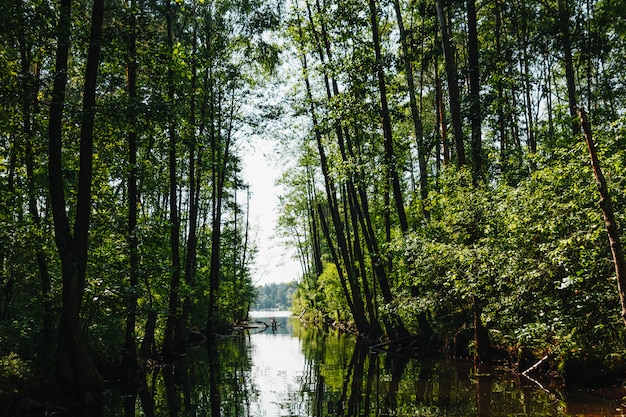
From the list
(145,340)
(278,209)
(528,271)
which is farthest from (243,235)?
(528,271)

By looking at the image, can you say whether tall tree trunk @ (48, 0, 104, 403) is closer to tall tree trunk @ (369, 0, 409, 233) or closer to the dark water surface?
the dark water surface

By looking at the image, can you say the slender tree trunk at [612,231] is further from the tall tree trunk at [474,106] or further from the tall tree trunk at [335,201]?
the tall tree trunk at [335,201]

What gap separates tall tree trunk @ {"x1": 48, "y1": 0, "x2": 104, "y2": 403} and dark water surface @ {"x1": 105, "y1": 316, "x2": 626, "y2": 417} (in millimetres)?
941

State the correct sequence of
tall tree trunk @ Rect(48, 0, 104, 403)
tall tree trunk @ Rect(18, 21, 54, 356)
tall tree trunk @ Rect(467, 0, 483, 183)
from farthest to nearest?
tall tree trunk @ Rect(467, 0, 483, 183)
tall tree trunk @ Rect(18, 21, 54, 356)
tall tree trunk @ Rect(48, 0, 104, 403)

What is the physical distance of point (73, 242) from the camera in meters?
9.89

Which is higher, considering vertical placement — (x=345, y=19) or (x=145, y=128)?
(x=345, y=19)

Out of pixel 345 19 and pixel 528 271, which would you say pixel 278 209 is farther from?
pixel 528 271

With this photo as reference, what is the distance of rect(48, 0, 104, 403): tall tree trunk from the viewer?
9.72 m

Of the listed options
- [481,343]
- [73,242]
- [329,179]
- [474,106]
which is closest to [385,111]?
[474,106]

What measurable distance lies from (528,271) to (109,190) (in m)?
10.9

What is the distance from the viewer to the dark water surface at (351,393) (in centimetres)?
855

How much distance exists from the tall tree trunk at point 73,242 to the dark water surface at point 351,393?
94 centimetres

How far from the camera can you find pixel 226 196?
33281 millimetres

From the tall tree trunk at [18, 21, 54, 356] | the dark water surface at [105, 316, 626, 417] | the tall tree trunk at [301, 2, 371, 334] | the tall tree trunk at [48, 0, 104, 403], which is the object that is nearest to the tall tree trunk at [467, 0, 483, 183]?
the dark water surface at [105, 316, 626, 417]
